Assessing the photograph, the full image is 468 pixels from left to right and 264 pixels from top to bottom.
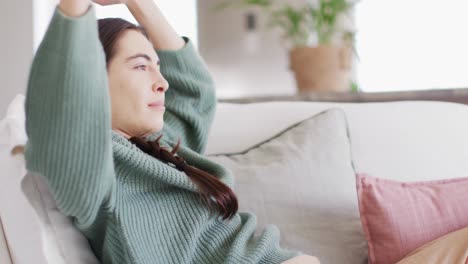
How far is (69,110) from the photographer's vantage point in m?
0.67

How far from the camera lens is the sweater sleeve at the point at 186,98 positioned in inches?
43.0

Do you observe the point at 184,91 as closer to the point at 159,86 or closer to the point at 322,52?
the point at 159,86

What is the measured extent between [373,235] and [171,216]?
38cm

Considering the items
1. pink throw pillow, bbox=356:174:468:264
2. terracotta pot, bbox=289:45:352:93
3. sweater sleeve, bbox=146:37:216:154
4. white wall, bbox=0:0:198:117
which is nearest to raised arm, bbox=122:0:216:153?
sweater sleeve, bbox=146:37:216:154

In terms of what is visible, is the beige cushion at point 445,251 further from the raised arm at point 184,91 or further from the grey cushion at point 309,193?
the raised arm at point 184,91

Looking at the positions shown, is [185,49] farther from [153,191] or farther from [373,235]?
[373,235]

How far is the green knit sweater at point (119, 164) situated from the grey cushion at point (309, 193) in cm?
10

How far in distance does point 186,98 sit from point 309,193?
0.96 feet

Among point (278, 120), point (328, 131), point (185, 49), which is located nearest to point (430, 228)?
point (328, 131)

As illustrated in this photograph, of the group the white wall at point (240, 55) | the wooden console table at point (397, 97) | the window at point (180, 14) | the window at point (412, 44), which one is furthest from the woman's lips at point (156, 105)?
the white wall at point (240, 55)

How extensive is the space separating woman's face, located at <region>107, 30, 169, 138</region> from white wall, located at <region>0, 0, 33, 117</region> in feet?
2.46

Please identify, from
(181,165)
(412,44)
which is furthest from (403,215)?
(412,44)

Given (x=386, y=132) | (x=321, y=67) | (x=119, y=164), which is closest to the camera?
(x=119, y=164)

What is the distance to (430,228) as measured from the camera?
40.3 inches
